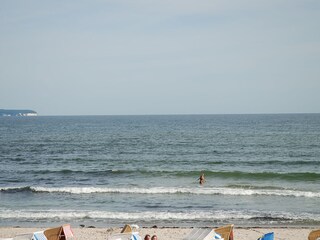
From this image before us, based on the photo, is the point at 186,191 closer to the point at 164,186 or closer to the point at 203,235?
the point at 164,186

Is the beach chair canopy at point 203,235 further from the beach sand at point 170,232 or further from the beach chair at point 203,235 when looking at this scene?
the beach sand at point 170,232

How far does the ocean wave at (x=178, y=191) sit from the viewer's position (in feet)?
96.5

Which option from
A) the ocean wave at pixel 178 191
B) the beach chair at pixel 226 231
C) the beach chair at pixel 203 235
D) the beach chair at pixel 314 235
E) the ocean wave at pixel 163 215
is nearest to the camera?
the beach chair at pixel 203 235

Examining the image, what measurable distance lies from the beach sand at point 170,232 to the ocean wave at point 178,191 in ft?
→ 28.2

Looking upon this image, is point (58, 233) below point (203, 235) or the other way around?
below

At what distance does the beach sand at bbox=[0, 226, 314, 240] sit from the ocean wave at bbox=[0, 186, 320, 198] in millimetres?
8608

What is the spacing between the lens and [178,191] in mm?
30453

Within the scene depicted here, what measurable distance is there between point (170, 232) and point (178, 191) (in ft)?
33.0

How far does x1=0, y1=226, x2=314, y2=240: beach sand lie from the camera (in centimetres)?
1953

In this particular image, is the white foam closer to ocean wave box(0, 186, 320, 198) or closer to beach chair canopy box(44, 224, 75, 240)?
ocean wave box(0, 186, 320, 198)

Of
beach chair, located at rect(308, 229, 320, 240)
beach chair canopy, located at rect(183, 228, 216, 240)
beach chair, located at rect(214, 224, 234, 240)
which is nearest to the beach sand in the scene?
beach chair, located at rect(214, 224, 234, 240)

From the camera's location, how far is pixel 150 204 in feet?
89.1

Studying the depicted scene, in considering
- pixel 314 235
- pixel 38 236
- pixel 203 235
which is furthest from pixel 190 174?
pixel 203 235

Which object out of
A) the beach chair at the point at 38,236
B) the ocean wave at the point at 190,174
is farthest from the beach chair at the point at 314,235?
the ocean wave at the point at 190,174
